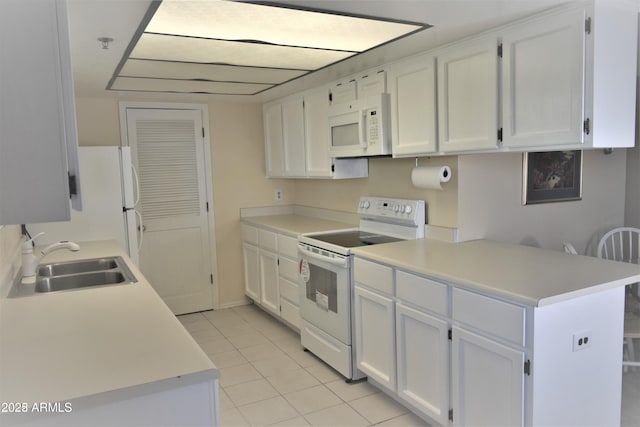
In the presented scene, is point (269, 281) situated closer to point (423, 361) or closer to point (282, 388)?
point (282, 388)

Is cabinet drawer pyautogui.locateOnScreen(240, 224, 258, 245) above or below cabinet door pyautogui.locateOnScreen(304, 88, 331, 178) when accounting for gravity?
below

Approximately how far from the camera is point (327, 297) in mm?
3289

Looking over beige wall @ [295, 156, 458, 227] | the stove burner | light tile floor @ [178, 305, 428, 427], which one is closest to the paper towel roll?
beige wall @ [295, 156, 458, 227]

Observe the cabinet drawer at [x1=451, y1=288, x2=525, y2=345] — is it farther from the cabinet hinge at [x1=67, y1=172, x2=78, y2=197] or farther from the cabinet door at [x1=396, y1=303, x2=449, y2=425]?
the cabinet hinge at [x1=67, y1=172, x2=78, y2=197]

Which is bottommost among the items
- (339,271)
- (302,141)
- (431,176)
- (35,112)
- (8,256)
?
(339,271)

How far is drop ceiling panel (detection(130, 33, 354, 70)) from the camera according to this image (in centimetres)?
241

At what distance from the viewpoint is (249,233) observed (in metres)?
4.76

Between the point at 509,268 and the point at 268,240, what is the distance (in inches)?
95.8

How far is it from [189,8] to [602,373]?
238 cm

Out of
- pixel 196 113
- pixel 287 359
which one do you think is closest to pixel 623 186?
pixel 287 359

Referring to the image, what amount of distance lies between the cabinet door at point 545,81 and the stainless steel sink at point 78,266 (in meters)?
2.43

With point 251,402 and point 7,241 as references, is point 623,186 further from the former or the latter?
point 7,241

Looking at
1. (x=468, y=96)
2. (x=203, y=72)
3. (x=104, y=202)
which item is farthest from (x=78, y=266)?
(x=468, y=96)

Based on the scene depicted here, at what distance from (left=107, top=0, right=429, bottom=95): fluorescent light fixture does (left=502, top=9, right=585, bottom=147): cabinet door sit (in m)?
0.51
